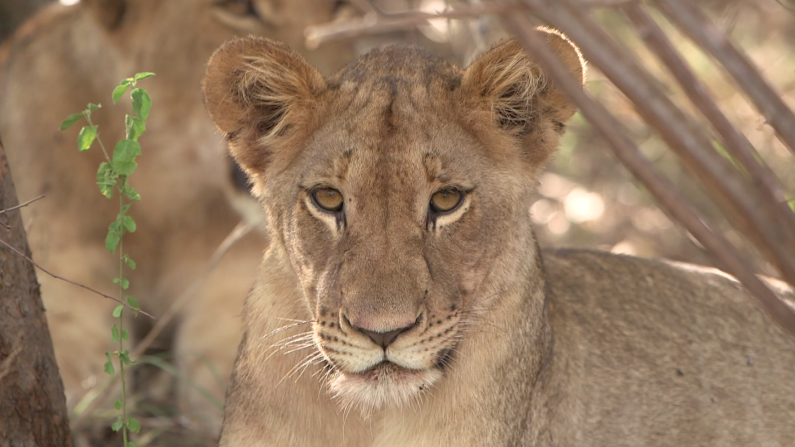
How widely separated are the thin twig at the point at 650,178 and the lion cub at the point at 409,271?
1.07 m

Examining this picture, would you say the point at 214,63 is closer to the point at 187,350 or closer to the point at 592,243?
the point at 187,350

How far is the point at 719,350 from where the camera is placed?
134 inches

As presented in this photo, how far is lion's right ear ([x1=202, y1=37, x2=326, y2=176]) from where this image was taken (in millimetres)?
2758

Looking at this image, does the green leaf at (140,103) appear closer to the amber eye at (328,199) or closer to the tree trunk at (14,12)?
the amber eye at (328,199)

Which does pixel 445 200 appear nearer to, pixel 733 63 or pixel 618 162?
pixel 733 63

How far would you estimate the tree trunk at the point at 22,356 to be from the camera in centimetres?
262

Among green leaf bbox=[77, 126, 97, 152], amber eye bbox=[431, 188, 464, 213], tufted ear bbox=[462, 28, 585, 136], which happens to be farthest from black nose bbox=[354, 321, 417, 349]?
green leaf bbox=[77, 126, 97, 152]

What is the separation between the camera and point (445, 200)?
103 inches

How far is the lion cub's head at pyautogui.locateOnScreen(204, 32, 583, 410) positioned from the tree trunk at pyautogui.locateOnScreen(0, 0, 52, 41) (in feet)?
12.8

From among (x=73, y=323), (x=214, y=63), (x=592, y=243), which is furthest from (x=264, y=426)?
(x=592, y=243)

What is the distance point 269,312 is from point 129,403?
4.74ft

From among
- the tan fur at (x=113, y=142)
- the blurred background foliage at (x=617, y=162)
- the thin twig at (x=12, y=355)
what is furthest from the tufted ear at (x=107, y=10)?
the thin twig at (x=12, y=355)

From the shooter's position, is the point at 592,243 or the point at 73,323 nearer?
the point at 73,323

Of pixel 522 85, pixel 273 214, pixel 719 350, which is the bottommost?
pixel 719 350
